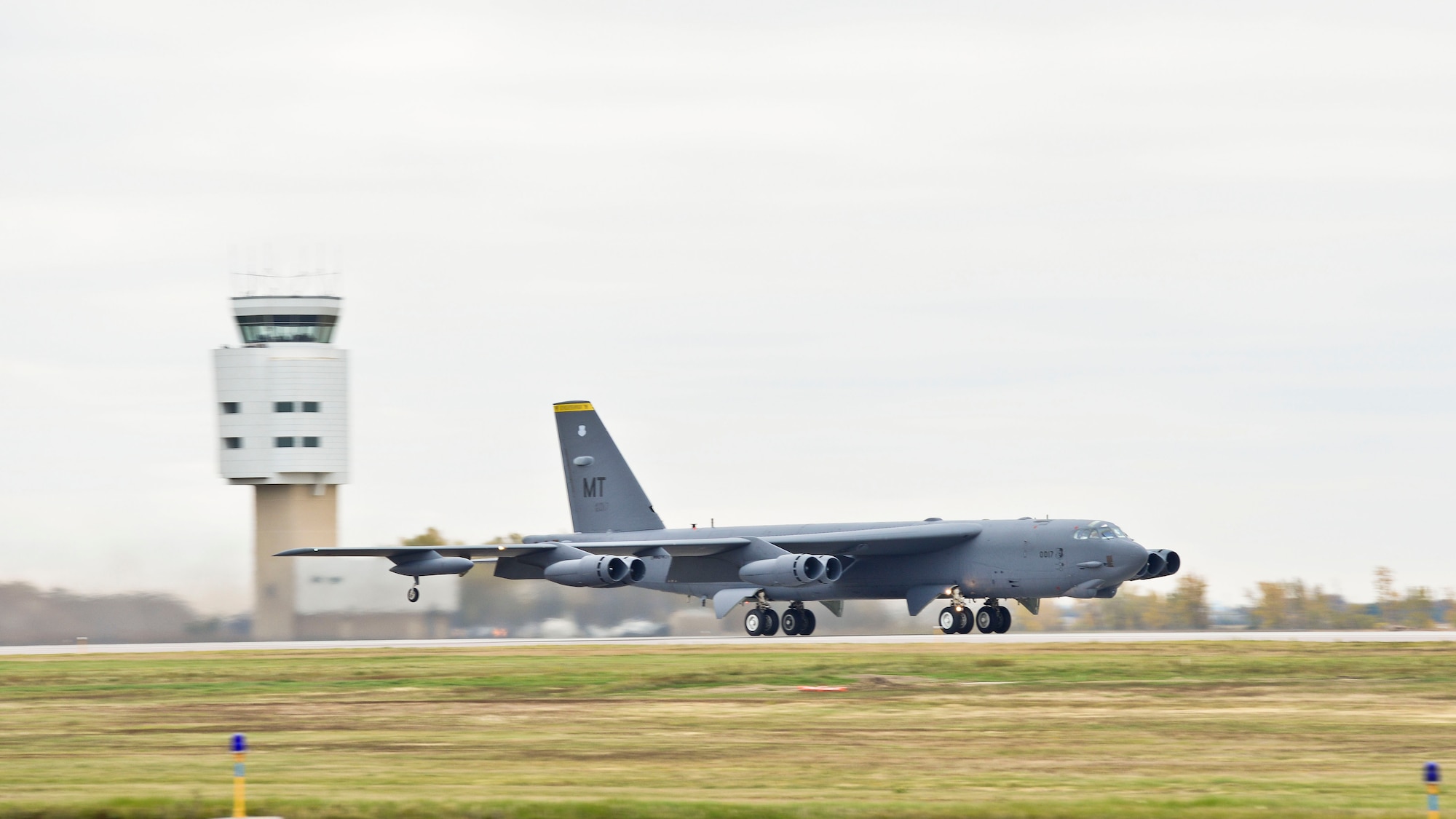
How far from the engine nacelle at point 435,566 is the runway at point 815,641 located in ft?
6.07

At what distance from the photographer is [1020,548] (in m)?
44.0

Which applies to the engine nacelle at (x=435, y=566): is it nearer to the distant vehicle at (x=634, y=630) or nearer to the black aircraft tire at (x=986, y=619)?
the distant vehicle at (x=634, y=630)

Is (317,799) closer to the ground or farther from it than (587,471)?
closer to the ground

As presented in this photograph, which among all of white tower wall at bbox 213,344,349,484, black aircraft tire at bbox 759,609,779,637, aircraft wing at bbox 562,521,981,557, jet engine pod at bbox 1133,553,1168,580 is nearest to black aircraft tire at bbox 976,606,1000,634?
aircraft wing at bbox 562,521,981,557

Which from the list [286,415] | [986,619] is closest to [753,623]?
[986,619]

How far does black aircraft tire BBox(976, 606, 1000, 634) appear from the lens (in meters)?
46.6

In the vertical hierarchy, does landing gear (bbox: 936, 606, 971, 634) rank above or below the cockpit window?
below

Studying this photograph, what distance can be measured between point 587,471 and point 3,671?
20.1m

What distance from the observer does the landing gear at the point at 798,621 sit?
160ft

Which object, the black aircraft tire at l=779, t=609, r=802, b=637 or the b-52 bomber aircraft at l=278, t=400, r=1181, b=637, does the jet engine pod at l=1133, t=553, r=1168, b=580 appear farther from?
the black aircraft tire at l=779, t=609, r=802, b=637

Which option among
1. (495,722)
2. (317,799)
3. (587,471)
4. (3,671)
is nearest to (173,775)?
(317,799)

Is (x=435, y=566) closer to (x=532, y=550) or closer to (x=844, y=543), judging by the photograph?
(x=532, y=550)

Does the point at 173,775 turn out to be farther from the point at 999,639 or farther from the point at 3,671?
the point at 999,639

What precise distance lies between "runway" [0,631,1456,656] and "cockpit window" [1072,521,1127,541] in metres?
2.33
